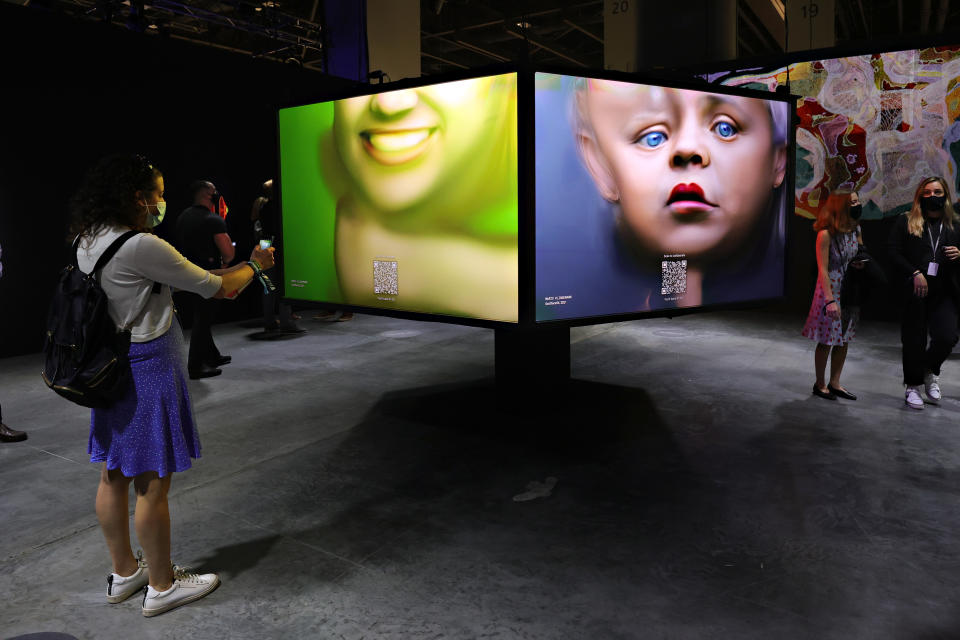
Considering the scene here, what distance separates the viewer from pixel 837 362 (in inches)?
207

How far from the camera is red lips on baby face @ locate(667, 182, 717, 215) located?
408 cm

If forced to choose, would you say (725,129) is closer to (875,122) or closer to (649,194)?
(649,194)

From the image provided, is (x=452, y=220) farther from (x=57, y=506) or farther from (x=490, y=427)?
(x=57, y=506)

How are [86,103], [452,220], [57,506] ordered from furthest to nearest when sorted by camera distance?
1. [86,103]
2. [452,220]
3. [57,506]

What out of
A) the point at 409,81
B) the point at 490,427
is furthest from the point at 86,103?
the point at 490,427

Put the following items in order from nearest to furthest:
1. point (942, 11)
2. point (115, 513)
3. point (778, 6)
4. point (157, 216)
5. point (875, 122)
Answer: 1. point (115, 513)
2. point (157, 216)
3. point (875, 122)
4. point (778, 6)
5. point (942, 11)

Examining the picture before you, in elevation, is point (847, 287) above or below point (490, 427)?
above

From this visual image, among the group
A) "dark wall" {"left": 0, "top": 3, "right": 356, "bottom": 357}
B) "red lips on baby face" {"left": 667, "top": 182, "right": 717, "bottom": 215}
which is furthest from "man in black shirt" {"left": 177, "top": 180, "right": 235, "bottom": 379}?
"red lips on baby face" {"left": 667, "top": 182, "right": 717, "bottom": 215}

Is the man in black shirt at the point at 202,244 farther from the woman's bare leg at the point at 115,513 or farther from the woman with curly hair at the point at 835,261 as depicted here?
the woman with curly hair at the point at 835,261

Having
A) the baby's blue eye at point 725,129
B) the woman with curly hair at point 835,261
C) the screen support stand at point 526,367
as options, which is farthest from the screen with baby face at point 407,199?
the woman with curly hair at point 835,261

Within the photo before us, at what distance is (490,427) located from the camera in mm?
4691

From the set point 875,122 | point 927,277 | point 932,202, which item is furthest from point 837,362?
point 875,122

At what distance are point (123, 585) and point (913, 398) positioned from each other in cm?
515

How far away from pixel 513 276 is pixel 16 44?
6.33 meters
